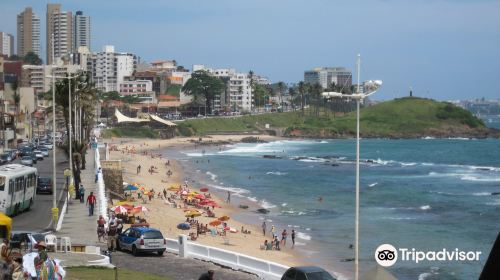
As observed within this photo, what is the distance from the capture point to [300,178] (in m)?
90.5

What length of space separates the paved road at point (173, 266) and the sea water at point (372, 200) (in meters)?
11.4

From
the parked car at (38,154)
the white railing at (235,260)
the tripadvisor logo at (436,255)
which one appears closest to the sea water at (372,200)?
the tripadvisor logo at (436,255)

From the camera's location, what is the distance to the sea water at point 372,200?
139ft

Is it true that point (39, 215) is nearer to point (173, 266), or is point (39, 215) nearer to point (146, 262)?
point (146, 262)

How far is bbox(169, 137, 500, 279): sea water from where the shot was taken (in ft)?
139

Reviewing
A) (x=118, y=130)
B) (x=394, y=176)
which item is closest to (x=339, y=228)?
(x=394, y=176)

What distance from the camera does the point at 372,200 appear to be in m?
68.2

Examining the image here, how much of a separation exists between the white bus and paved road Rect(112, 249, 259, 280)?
7.89 metres

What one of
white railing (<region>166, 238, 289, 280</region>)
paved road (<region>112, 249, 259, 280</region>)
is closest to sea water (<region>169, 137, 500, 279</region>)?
white railing (<region>166, 238, 289, 280</region>)

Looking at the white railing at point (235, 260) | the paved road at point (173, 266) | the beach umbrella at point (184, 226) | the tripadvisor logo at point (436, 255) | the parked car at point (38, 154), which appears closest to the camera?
the paved road at point (173, 266)

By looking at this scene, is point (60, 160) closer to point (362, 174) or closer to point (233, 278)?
point (362, 174)

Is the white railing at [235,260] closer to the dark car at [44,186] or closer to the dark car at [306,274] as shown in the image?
the dark car at [306,274]

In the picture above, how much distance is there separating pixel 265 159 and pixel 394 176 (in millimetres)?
29791

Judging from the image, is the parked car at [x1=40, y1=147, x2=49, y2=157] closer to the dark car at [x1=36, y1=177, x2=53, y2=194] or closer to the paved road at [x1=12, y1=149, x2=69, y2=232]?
the paved road at [x1=12, y1=149, x2=69, y2=232]
